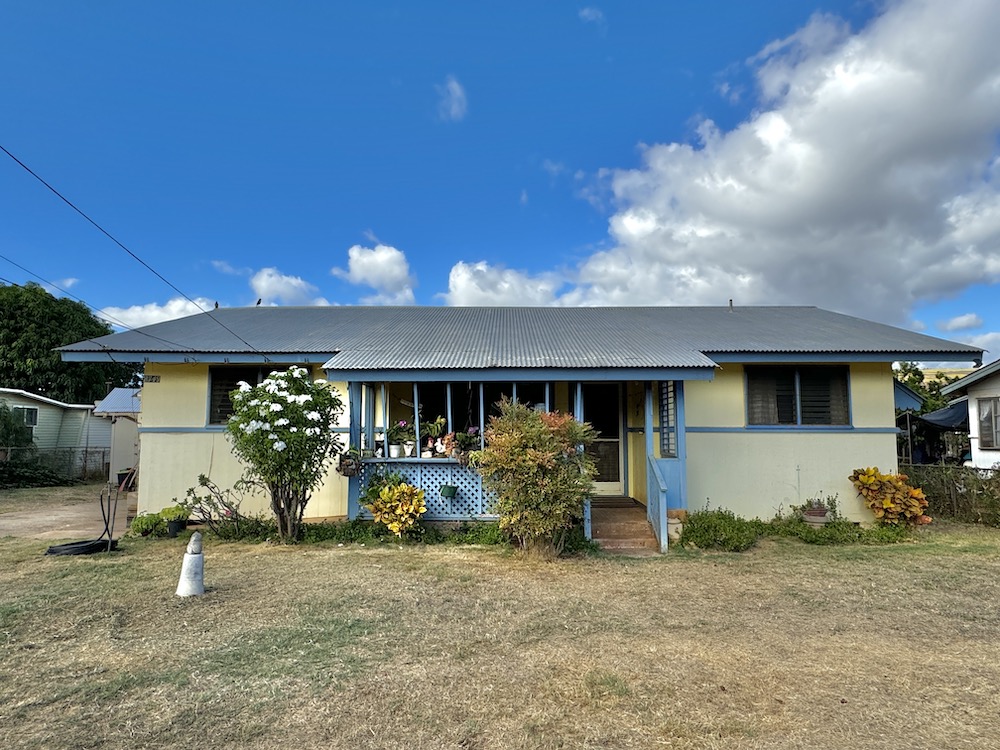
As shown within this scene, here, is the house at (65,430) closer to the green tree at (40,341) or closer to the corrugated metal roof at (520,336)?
the green tree at (40,341)

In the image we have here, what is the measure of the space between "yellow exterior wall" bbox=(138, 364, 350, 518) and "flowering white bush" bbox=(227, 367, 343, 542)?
1.36 metres

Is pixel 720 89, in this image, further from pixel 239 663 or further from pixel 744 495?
pixel 239 663

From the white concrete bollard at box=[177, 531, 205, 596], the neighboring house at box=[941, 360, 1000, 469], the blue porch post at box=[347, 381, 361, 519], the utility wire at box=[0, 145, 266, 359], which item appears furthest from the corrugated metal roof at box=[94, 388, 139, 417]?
the neighboring house at box=[941, 360, 1000, 469]

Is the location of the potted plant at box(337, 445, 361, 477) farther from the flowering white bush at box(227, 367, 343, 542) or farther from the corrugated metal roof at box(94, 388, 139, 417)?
the corrugated metal roof at box(94, 388, 139, 417)

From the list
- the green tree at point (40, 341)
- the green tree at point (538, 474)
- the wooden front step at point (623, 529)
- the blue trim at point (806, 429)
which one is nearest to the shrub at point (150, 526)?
the green tree at point (538, 474)

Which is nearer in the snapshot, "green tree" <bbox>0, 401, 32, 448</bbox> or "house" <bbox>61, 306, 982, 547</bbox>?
"house" <bbox>61, 306, 982, 547</bbox>

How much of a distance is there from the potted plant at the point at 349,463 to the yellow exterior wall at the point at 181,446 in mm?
1402

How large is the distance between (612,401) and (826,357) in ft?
11.9

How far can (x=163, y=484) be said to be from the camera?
1001cm

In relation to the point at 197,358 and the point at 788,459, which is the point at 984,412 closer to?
the point at 788,459

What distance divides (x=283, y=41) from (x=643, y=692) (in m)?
10.8

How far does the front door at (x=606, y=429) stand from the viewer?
1080 centimetres

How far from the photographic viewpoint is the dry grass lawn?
127 inches

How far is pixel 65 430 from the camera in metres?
21.8
